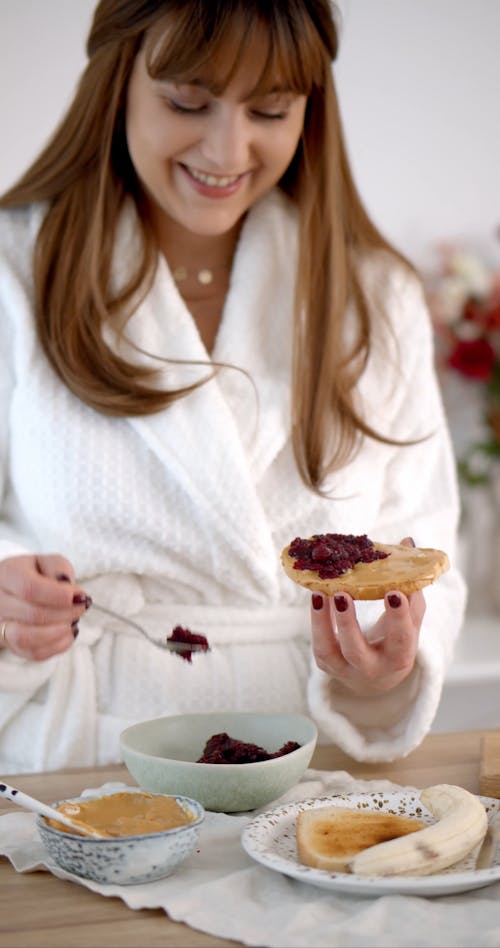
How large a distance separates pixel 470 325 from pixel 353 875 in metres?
2.06

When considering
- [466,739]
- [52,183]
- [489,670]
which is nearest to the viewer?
[466,739]

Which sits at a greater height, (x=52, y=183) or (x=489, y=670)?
(x=52, y=183)

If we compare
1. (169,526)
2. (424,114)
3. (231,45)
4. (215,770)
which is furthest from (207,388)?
(424,114)

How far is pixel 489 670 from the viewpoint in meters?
2.45

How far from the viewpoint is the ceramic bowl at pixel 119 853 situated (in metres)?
0.87

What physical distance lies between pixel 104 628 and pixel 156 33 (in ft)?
2.52

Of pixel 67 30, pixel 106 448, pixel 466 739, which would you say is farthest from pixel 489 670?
pixel 67 30

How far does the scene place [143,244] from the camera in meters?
1.60

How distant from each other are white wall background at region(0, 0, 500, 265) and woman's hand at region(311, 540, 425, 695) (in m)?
1.78

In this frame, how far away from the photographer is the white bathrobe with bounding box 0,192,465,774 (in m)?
1.42

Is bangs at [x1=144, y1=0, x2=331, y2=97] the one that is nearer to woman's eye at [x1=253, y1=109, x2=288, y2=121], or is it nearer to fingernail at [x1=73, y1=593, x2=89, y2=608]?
woman's eye at [x1=253, y1=109, x2=288, y2=121]

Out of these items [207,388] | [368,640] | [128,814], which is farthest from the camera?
[207,388]

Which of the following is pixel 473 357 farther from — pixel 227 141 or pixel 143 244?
pixel 227 141

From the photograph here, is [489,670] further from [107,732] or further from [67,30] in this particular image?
[67,30]
